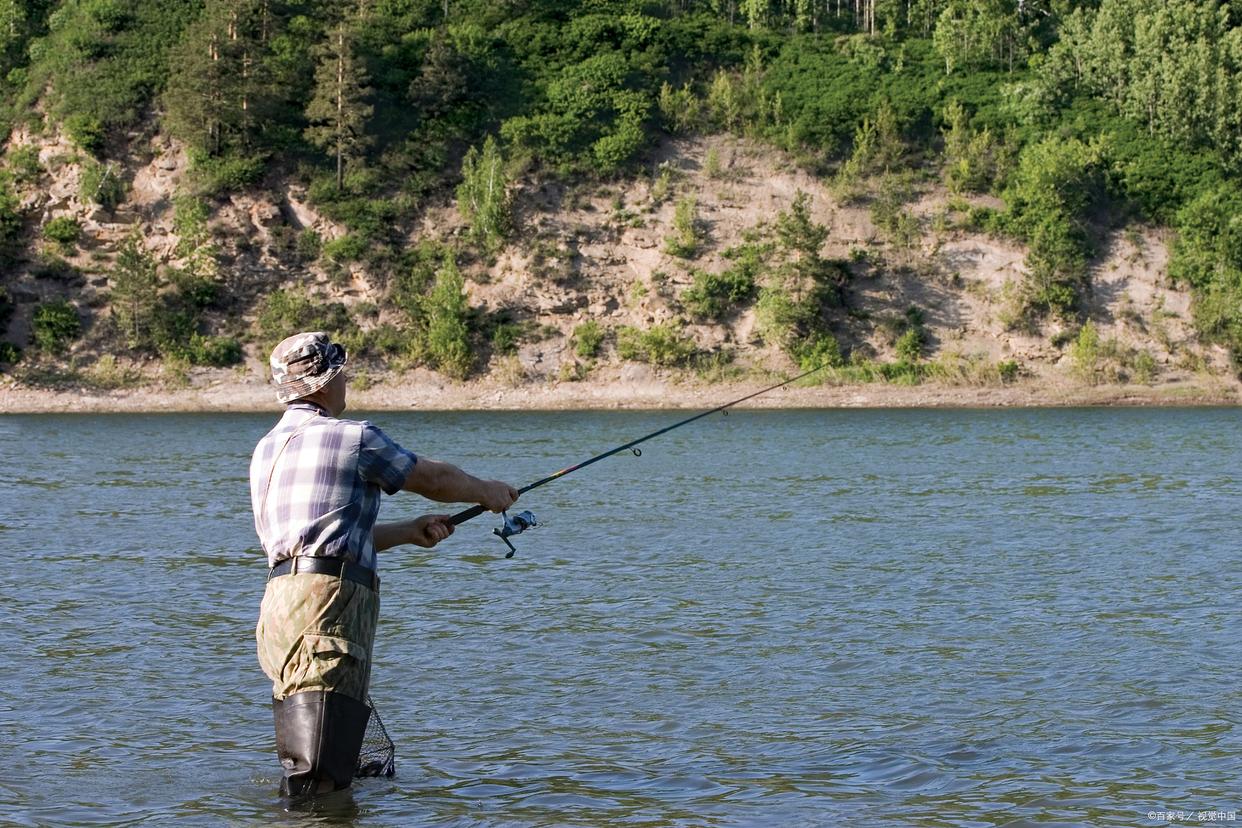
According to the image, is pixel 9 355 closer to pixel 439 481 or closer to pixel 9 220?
pixel 9 220

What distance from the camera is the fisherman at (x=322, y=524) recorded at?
641cm

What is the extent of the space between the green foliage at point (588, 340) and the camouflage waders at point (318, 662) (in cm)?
4788

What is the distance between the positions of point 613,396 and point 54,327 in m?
20.2

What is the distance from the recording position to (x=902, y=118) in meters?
60.9

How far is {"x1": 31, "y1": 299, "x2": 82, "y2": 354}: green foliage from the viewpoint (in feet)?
174

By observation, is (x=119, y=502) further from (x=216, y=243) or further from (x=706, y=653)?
(x=216, y=243)

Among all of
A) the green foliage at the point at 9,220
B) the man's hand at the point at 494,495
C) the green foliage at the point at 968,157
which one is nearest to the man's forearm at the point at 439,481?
the man's hand at the point at 494,495

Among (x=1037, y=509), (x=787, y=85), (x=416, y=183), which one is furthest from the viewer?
(x=787, y=85)

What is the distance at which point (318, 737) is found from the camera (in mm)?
6840

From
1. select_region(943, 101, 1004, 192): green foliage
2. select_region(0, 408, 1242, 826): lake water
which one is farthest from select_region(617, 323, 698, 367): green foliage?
select_region(0, 408, 1242, 826): lake water

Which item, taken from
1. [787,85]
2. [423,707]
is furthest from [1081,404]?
[423,707]

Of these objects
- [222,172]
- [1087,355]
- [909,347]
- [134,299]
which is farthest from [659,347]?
[134,299]

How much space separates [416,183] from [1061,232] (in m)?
25.0

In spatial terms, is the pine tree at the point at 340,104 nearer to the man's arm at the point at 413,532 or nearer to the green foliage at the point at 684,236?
the green foliage at the point at 684,236
